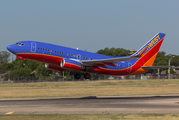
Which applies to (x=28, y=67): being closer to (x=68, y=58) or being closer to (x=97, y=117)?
(x=68, y=58)

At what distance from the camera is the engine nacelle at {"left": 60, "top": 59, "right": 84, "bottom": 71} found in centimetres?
4233

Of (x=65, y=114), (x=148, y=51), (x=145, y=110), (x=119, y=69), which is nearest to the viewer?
(x=65, y=114)

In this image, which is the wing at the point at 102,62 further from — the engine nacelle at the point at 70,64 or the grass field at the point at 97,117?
the grass field at the point at 97,117

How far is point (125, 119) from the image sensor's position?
2266 cm

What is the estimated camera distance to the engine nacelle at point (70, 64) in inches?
1667

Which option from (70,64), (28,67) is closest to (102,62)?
(70,64)

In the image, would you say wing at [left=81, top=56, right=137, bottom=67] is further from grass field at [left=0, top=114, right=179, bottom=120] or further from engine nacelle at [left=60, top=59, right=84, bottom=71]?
grass field at [left=0, top=114, right=179, bottom=120]

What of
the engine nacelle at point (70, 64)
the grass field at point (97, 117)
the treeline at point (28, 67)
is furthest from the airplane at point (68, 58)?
the treeline at point (28, 67)

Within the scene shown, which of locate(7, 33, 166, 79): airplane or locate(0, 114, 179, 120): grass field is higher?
locate(7, 33, 166, 79): airplane

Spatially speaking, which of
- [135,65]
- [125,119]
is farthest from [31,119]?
Result: [135,65]

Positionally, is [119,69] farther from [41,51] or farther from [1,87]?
[1,87]

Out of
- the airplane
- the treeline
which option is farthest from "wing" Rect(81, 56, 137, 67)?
the treeline

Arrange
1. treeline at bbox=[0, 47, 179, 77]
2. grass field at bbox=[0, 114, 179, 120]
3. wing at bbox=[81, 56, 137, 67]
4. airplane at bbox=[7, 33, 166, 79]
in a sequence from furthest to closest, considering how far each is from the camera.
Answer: treeline at bbox=[0, 47, 179, 77], wing at bbox=[81, 56, 137, 67], airplane at bbox=[7, 33, 166, 79], grass field at bbox=[0, 114, 179, 120]

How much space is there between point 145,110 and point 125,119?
18.9 feet
